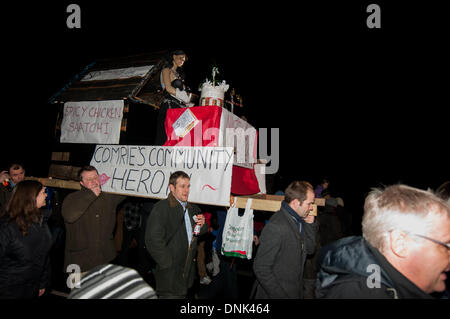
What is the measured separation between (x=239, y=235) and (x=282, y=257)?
90cm

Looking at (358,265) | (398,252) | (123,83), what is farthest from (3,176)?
(398,252)

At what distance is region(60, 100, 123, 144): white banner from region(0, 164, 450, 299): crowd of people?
1.15 metres

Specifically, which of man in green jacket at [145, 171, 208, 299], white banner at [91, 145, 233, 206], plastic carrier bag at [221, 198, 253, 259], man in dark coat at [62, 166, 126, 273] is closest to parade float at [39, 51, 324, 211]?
white banner at [91, 145, 233, 206]

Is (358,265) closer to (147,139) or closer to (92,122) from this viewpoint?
(147,139)

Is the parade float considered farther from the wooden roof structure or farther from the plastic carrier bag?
the plastic carrier bag

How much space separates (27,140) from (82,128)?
3116 mm

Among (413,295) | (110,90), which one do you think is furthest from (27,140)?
(413,295)

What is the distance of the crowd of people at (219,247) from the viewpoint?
129 centimetres

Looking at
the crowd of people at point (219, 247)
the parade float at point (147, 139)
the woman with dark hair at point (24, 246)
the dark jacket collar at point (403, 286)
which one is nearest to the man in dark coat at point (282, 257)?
the crowd of people at point (219, 247)

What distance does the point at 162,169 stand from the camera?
397cm

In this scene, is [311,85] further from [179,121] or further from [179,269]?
[179,269]

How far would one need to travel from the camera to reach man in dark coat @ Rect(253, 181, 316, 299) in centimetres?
258

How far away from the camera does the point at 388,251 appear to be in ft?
4.53

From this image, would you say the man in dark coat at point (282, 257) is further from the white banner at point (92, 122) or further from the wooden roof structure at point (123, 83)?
the wooden roof structure at point (123, 83)
